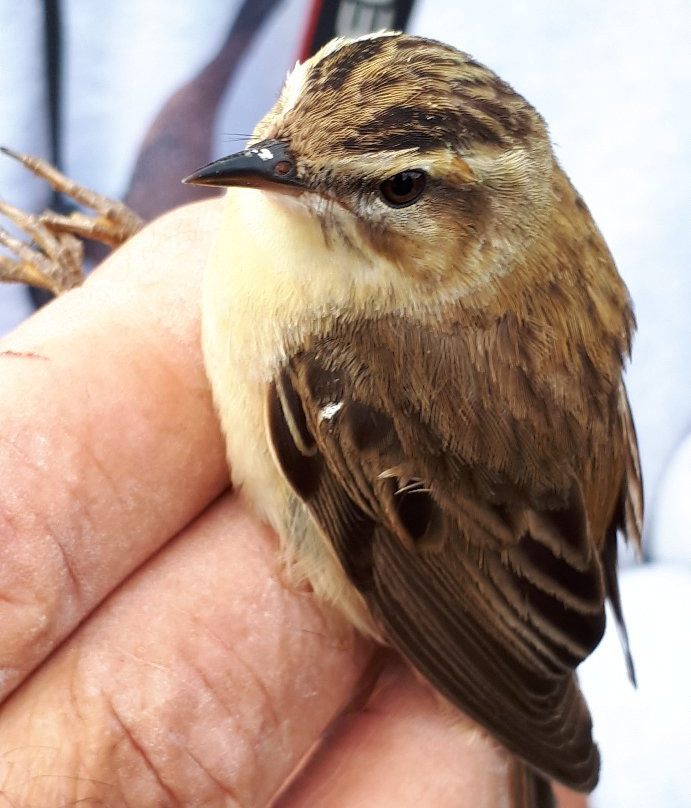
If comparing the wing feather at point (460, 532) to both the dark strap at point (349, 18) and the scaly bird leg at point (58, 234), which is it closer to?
the scaly bird leg at point (58, 234)

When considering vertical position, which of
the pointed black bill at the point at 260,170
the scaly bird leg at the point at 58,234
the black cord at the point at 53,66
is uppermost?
the black cord at the point at 53,66

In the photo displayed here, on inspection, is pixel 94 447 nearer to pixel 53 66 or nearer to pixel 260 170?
pixel 260 170

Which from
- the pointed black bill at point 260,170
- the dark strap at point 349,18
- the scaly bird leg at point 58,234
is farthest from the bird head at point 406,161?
the dark strap at point 349,18

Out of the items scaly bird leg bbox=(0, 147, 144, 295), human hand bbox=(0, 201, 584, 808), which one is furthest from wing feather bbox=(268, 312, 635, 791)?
scaly bird leg bbox=(0, 147, 144, 295)

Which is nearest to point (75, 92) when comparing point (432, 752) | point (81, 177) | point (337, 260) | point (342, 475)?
point (81, 177)

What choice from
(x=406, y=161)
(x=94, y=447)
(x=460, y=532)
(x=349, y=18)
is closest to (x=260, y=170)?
(x=406, y=161)
